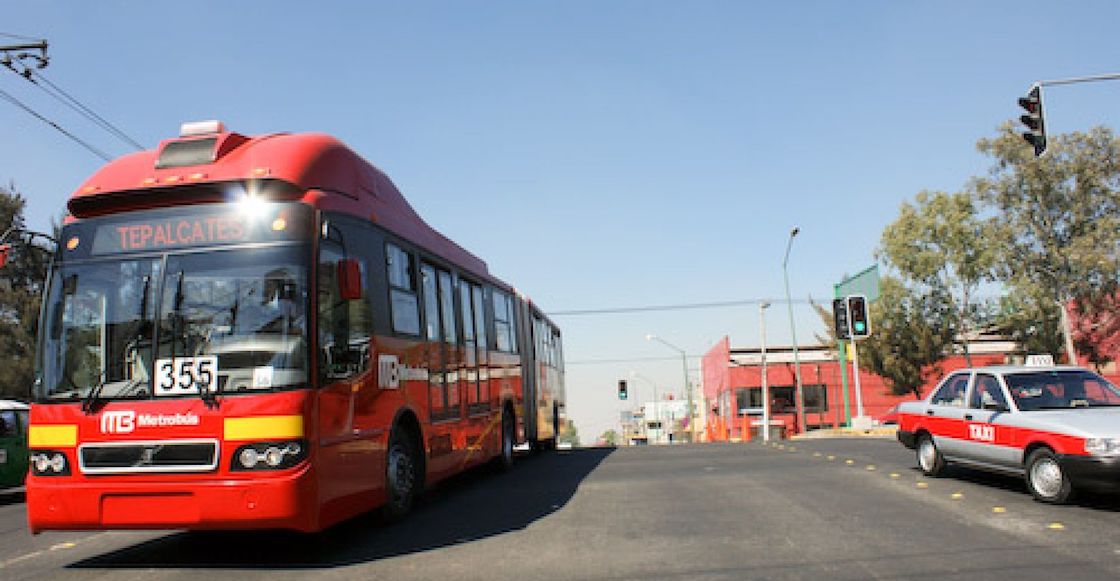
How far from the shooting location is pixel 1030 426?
8.65 metres

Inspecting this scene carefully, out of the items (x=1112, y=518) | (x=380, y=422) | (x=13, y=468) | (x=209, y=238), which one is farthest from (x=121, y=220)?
(x=13, y=468)

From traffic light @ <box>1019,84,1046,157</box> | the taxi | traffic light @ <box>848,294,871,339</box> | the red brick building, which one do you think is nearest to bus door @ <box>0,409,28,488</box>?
the taxi

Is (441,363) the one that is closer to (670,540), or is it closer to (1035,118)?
(670,540)

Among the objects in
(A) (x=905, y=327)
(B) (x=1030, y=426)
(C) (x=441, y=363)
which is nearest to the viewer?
(B) (x=1030, y=426)

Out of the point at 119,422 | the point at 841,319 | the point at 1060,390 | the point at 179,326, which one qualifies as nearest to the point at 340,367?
the point at 179,326

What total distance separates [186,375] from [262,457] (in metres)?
0.92

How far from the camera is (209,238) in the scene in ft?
21.8

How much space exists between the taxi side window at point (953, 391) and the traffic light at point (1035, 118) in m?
6.34

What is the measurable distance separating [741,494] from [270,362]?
598 centimetres

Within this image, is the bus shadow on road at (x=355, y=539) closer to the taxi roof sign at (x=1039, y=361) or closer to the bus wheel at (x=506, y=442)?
the bus wheel at (x=506, y=442)

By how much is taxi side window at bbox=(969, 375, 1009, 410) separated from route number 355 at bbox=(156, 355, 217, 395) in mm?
8401

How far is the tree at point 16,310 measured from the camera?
29859 millimetres

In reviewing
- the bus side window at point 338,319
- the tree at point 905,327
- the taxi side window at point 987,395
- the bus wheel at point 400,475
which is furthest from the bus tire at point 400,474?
the tree at point 905,327

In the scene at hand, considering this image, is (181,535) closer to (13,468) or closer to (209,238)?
(209,238)
